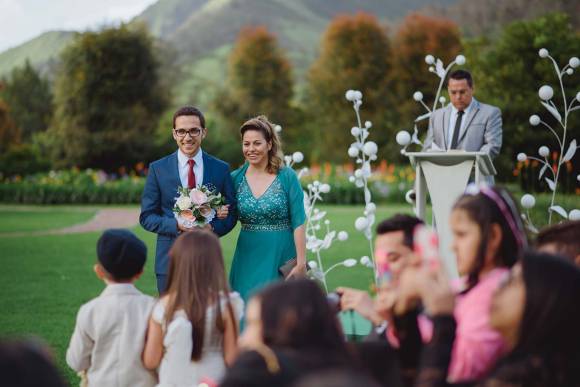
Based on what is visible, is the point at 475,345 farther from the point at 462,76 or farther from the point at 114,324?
the point at 462,76

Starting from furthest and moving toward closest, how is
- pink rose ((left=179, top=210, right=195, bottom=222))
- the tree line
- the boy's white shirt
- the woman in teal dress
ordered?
the tree line < the woman in teal dress < pink rose ((left=179, top=210, right=195, bottom=222)) < the boy's white shirt

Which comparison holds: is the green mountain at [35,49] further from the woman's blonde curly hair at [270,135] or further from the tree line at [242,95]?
the woman's blonde curly hair at [270,135]

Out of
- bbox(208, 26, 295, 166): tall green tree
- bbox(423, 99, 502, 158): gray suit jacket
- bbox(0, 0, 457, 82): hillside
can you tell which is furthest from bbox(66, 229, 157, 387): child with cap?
bbox(0, 0, 457, 82): hillside

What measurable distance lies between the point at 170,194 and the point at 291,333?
3378 millimetres

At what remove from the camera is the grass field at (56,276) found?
8.15 metres

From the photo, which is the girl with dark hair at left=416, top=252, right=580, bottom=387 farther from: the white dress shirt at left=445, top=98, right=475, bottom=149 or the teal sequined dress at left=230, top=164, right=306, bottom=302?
the white dress shirt at left=445, top=98, right=475, bottom=149

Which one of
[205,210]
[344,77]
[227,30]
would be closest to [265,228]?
[205,210]

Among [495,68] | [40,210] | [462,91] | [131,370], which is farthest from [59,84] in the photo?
[131,370]

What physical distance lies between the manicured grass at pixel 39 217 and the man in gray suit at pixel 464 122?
1339cm


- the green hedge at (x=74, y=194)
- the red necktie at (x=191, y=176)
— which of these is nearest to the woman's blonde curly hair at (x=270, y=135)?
the red necktie at (x=191, y=176)

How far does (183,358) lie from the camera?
3.55 metres

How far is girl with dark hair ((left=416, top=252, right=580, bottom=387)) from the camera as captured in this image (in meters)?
2.33

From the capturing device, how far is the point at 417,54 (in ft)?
134

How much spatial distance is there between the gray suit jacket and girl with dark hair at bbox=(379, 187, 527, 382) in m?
3.91
